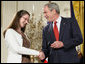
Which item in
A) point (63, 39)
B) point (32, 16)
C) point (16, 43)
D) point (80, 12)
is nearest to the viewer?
point (16, 43)

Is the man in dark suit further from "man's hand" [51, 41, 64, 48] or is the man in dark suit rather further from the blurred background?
the blurred background

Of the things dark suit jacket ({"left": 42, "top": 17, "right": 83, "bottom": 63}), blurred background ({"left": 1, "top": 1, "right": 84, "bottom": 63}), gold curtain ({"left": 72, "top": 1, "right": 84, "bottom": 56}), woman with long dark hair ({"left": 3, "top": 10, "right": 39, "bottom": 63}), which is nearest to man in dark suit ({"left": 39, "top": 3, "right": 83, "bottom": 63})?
dark suit jacket ({"left": 42, "top": 17, "right": 83, "bottom": 63})

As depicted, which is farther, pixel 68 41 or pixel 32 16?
pixel 32 16

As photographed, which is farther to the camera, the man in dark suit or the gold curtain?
the gold curtain

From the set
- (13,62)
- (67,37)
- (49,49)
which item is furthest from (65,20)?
(13,62)

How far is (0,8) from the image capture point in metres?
4.74

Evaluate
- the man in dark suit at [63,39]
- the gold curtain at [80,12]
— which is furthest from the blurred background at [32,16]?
the man in dark suit at [63,39]

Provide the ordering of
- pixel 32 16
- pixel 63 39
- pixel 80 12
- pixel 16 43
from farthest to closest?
pixel 32 16
pixel 80 12
pixel 63 39
pixel 16 43

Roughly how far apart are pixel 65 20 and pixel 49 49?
17.1 inches

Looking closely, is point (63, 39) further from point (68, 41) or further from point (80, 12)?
point (80, 12)

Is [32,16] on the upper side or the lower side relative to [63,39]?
upper

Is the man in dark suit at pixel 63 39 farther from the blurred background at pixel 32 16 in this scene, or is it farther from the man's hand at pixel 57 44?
the blurred background at pixel 32 16

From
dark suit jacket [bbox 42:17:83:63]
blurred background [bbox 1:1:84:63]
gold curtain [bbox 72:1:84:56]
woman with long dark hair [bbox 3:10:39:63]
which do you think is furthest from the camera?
Answer: blurred background [bbox 1:1:84:63]

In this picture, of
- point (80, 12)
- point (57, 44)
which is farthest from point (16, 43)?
point (80, 12)
